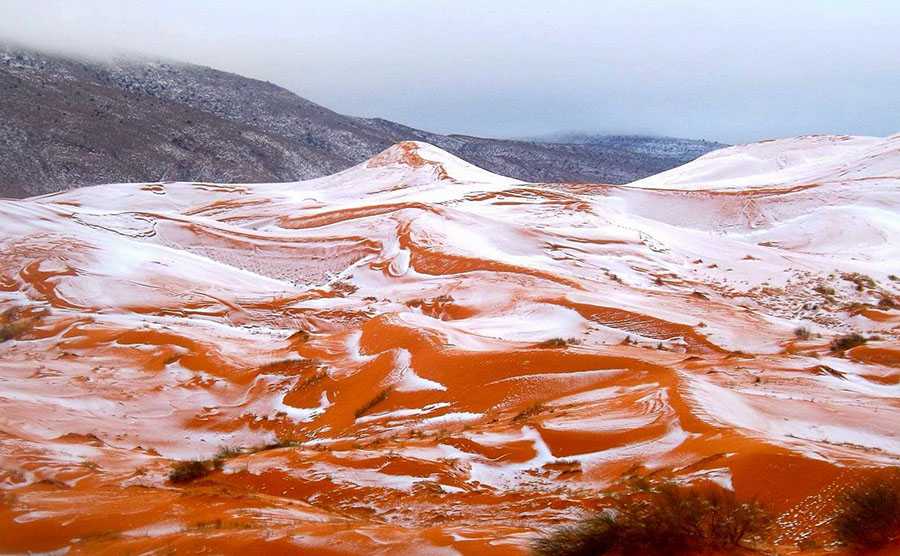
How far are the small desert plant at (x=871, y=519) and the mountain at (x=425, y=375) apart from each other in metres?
0.20

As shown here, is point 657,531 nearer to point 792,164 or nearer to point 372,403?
point 372,403

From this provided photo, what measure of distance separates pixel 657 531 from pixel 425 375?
239 inches

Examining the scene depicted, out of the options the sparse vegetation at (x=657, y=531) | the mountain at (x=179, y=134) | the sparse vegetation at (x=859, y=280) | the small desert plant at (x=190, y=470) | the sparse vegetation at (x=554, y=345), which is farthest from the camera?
the mountain at (x=179, y=134)

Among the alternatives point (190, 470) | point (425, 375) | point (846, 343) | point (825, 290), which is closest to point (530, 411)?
point (425, 375)

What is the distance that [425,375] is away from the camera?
9734 millimetres

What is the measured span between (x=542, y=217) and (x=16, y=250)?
16.1 m

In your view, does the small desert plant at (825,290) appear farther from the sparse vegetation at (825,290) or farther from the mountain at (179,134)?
the mountain at (179,134)

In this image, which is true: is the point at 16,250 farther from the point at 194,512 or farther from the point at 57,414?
the point at 194,512

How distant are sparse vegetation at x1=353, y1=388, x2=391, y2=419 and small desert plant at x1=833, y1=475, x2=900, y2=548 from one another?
19.6 ft

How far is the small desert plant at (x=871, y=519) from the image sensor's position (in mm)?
3709

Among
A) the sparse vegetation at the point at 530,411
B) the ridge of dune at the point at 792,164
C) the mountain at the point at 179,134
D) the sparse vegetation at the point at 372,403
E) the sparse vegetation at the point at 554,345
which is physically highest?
the mountain at the point at 179,134

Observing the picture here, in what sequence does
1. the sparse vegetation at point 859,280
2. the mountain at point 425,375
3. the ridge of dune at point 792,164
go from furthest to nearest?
the ridge of dune at point 792,164 < the sparse vegetation at point 859,280 < the mountain at point 425,375

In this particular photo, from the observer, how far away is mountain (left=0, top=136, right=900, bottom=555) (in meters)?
5.10

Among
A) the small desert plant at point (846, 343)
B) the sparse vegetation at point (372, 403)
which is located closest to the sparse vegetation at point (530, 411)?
the sparse vegetation at point (372, 403)
